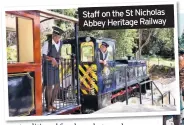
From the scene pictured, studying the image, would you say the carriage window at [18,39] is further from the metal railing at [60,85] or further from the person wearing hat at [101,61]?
the person wearing hat at [101,61]

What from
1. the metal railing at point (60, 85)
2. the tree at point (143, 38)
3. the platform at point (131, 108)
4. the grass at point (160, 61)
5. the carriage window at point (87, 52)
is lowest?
the platform at point (131, 108)

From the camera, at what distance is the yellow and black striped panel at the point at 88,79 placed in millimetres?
3203

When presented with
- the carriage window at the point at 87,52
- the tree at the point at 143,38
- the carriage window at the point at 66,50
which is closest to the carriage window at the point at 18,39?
the carriage window at the point at 66,50

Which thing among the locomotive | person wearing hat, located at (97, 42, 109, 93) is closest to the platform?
the locomotive

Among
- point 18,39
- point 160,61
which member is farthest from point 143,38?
point 18,39

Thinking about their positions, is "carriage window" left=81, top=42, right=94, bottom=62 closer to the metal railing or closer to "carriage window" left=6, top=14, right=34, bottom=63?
the metal railing

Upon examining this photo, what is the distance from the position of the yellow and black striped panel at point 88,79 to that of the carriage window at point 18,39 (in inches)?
16.1

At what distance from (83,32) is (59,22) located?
20cm

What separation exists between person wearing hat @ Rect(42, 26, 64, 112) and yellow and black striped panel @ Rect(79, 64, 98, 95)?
19 centimetres

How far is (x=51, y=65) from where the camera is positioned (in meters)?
3.17

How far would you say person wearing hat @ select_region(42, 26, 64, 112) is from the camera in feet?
10.4

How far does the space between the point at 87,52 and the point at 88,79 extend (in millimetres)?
213

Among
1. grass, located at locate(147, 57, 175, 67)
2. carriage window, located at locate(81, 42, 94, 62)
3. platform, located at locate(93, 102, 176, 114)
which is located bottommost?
platform, located at locate(93, 102, 176, 114)

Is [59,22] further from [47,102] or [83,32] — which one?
[47,102]
